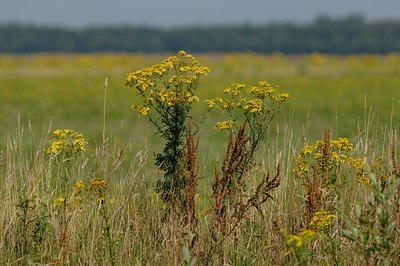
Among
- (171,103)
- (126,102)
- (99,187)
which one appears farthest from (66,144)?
(126,102)

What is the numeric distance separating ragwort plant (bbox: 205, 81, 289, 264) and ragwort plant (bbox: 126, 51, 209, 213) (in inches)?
8.5

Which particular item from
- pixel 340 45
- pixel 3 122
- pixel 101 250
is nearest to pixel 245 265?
pixel 101 250

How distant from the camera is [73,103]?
32031 millimetres

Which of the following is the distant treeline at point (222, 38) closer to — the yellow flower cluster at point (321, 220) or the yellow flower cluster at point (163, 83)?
the yellow flower cluster at point (163, 83)

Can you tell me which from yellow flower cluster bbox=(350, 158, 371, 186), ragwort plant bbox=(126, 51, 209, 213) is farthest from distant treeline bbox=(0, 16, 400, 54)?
ragwort plant bbox=(126, 51, 209, 213)

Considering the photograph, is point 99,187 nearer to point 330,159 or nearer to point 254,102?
point 254,102

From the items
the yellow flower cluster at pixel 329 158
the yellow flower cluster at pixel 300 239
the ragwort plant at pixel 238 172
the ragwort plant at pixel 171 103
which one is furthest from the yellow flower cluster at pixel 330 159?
the yellow flower cluster at pixel 300 239

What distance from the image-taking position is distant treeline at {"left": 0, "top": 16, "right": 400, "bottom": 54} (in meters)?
135

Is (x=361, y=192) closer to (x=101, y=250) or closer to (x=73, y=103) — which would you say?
(x=101, y=250)

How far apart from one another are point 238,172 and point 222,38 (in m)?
142

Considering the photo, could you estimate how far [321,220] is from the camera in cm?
559

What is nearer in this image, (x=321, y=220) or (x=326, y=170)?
(x=321, y=220)

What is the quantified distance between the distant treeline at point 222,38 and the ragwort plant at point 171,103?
417 ft

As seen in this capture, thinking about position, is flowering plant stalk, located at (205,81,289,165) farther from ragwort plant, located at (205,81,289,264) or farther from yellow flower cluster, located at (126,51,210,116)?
yellow flower cluster, located at (126,51,210,116)
